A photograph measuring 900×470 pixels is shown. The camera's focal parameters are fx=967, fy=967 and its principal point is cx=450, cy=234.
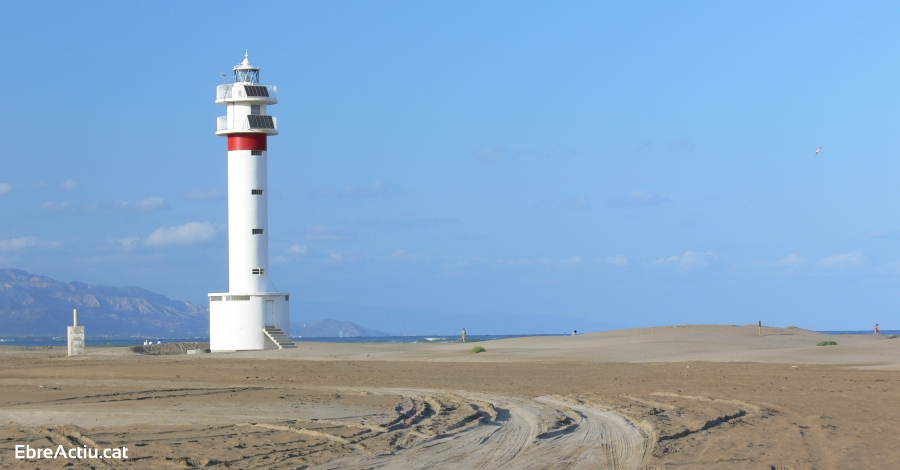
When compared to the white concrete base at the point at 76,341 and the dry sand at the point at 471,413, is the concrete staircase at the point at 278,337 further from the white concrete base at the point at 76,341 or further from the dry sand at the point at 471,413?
the dry sand at the point at 471,413

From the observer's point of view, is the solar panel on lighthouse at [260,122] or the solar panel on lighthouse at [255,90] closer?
the solar panel on lighthouse at [260,122]

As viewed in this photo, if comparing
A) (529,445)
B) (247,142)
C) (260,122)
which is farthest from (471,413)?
(260,122)

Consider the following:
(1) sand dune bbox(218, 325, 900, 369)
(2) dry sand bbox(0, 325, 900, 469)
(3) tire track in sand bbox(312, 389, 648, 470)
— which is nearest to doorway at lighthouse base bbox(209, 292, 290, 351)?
(1) sand dune bbox(218, 325, 900, 369)

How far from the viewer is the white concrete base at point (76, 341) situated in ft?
119

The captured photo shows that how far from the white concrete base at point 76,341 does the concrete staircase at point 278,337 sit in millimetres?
6838

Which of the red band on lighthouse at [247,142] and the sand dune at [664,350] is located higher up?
the red band on lighthouse at [247,142]

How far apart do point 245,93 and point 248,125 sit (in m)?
1.38

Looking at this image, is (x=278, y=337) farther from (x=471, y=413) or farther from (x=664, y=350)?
(x=471, y=413)

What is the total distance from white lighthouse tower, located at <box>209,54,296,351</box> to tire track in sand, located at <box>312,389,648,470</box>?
76.3 ft

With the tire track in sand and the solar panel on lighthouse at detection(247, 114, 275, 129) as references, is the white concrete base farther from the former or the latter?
the tire track in sand

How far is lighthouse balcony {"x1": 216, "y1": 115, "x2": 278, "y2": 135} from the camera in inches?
1483

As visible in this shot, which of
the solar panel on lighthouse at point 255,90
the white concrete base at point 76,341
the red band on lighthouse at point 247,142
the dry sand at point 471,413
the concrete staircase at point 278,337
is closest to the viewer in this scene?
the dry sand at point 471,413

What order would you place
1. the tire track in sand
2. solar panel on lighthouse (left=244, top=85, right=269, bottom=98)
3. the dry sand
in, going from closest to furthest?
the tire track in sand, the dry sand, solar panel on lighthouse (left=244, top=85, right=269, bottom=98)

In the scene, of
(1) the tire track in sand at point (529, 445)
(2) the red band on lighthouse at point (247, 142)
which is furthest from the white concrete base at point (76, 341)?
(1) the tire track in sand at point (529, 445)
